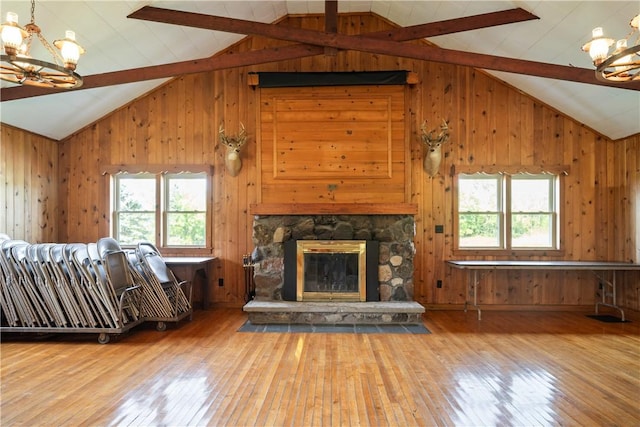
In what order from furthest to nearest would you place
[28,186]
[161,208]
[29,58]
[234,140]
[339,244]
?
[161,208] → [234,140] → [28,186] → [339,244] → [29,58]

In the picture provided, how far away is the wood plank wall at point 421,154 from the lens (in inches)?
223

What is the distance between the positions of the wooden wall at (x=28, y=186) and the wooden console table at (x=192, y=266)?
78.6 inches

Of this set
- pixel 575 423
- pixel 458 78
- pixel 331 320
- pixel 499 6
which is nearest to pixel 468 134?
pixel 458 78

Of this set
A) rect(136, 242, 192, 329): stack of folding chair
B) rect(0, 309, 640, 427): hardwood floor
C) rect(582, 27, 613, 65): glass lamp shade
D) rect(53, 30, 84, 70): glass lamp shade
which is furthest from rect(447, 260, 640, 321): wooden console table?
rect(53, 30, 84, 70): glass lamp shade

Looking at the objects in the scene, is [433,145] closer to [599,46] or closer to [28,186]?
[599,46]

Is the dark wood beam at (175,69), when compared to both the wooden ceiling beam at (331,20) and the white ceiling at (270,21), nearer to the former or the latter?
the wooden ceiling beam at (331,20)

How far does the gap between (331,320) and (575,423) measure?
2.90m

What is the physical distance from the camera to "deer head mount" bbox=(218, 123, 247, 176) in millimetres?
5559

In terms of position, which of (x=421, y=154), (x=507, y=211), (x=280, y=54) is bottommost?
(x=507, y=211)

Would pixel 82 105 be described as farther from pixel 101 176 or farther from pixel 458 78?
pixel 458 78

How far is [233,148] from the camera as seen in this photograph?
5.59 meters

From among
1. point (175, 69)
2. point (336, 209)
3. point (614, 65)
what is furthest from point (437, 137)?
point (175, 69)

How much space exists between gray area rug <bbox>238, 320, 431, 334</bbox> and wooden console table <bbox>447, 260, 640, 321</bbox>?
1213 mm

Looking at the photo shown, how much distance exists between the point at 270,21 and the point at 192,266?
403 cm
